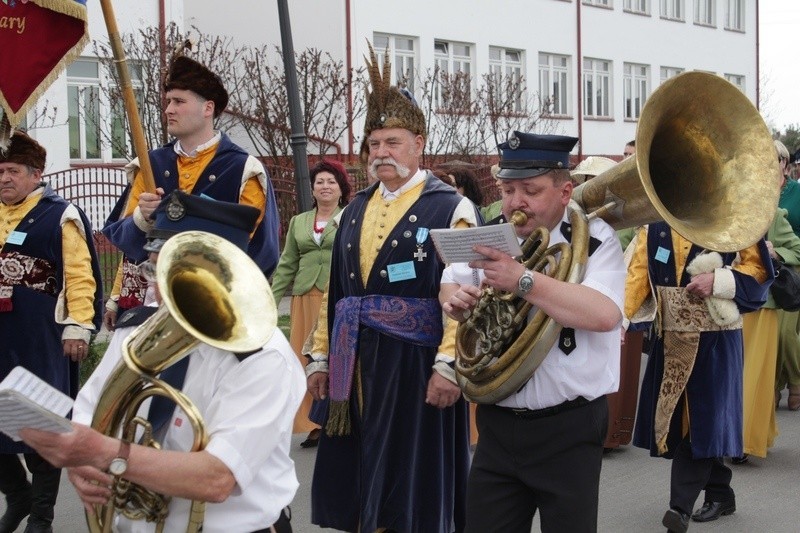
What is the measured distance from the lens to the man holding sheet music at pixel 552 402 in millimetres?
3682

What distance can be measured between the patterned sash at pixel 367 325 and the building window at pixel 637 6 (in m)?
27.6

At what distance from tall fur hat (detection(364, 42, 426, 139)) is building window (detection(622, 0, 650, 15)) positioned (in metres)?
27.1

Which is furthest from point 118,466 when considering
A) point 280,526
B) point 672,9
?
point 672,9

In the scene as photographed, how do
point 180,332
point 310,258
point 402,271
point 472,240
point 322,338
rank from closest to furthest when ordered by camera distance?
point 180,332 < point 472,240 < point 402,271 < point 322,338 < point 310,258

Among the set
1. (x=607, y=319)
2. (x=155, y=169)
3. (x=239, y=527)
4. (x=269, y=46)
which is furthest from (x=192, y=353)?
(x=269, y=46)

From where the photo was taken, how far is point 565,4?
93.1 ft

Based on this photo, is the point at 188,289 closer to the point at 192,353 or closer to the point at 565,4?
the point at 192,353

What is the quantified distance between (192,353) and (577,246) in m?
1.37

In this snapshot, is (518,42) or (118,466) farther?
(518,42)

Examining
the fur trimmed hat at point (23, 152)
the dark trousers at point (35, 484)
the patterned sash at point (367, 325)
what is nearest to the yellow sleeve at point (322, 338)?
the patterned sash at point (367, 325)

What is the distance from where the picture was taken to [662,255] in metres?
5.70

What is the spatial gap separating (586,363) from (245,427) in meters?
1.40

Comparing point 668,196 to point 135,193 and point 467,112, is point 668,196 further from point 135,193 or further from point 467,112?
point 467,112

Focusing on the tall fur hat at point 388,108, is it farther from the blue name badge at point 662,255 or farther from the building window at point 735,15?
the building window at point 735,15
